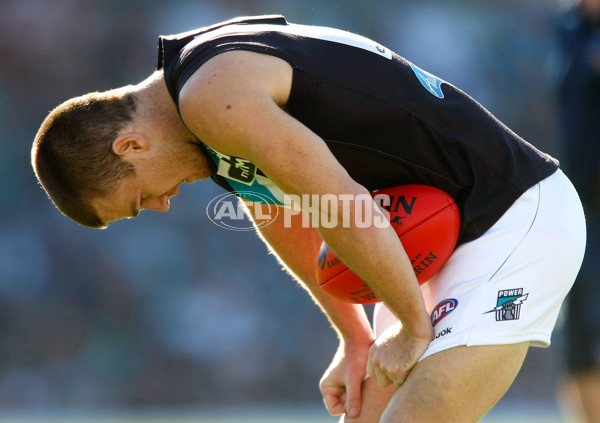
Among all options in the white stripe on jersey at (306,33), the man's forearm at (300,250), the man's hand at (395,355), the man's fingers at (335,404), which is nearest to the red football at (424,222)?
the man's hand at (395,355)

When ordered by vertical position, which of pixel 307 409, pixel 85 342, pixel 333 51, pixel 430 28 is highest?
pixel 333 51

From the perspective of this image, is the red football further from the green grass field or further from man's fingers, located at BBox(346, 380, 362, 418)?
the green grass field

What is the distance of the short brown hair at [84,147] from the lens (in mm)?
2439

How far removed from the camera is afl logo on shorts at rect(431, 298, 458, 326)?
240 centimetres

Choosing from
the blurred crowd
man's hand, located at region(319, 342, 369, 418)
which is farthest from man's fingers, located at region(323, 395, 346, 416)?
the blurred crowd

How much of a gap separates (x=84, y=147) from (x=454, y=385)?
1290mm

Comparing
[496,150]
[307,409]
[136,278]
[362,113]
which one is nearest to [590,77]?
[496,150]

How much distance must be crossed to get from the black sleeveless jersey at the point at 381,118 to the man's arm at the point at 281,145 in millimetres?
74

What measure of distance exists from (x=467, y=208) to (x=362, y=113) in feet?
1.42

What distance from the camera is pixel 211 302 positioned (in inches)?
346

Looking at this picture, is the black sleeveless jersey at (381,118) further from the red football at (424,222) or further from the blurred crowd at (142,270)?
the blurred crowd at (142,270)

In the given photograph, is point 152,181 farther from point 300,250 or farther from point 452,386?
point 452,386

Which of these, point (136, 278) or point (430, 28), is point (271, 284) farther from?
point (430, 28)

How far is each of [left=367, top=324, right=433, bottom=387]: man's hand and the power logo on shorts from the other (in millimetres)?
212
